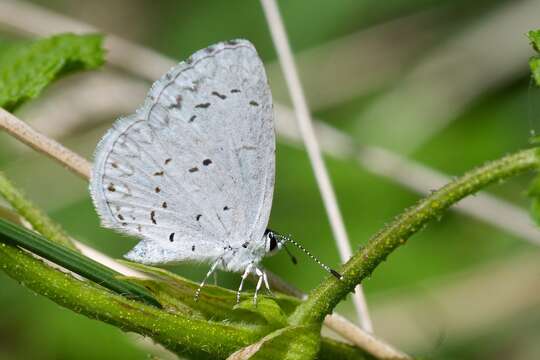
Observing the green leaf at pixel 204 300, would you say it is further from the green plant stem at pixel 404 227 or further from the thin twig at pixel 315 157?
the thin twig at pixel 315 157

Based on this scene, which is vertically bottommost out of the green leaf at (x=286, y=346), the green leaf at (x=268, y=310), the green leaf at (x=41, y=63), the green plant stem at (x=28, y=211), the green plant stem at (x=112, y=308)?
the green plant stem at (x=112, y=308)

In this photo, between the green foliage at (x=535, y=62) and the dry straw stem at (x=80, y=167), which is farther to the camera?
the dry straw stem at (x=80, y=167)

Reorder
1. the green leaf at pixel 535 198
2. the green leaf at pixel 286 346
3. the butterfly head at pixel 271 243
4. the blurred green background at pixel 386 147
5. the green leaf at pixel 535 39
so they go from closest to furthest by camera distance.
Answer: the green leaf at pixel 535 198 → the green leaf at pixel 286 346 → the green leaf at pixel 535 39 → the butterfly head at pixel 271 243 → the blurred green background at pixel 386 147

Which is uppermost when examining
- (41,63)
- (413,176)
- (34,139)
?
(413,176)

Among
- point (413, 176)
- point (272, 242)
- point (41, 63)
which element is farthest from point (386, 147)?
point (41, 63)

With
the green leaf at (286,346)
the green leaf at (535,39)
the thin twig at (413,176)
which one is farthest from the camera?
the thin twig at (413,176)

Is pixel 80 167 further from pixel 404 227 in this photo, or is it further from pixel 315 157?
pixel 404 227

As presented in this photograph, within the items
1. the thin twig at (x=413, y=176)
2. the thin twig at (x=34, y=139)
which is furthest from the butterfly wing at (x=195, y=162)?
the thin twig at (x=413, y=176)

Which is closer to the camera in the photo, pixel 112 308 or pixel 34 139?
pixel 112 308
